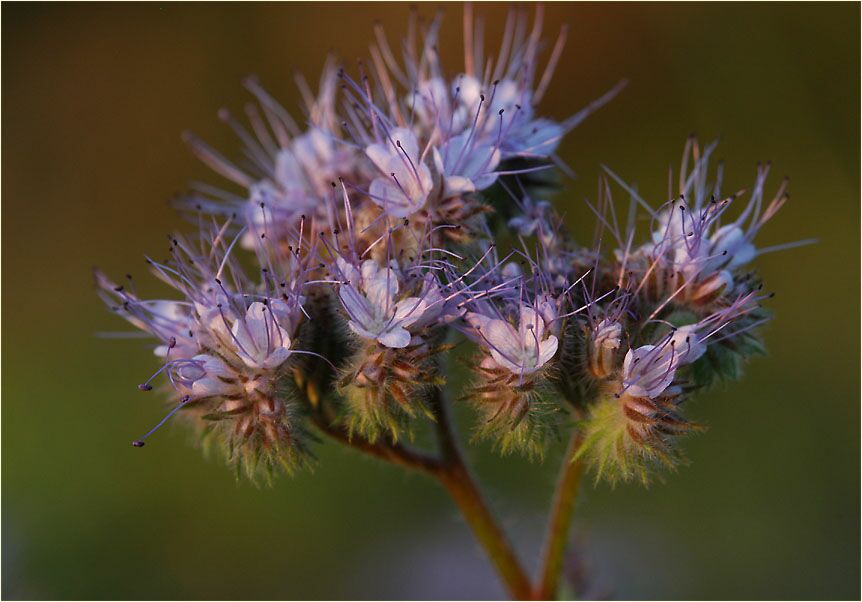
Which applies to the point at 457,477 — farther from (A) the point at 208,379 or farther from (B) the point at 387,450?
(A) the point at 208,379

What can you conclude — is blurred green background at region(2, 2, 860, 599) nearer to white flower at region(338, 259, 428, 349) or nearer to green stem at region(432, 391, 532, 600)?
green stem at region(432, 391, 532, 600)

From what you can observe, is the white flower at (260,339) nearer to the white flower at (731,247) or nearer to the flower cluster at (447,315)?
the flower cluster at (447,315)

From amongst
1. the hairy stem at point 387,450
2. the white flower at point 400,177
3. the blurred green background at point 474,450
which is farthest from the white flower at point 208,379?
the blurred green background at point 474,450

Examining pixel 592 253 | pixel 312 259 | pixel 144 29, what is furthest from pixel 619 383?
pixel 144 29

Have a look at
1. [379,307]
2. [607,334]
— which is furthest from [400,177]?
[607,334]

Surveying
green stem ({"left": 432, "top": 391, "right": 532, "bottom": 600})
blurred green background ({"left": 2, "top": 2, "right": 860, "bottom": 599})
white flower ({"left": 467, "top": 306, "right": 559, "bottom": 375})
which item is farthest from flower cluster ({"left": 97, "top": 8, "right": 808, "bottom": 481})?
blurred green background ({"left": 2, "top": 2, "right": 860, "bottom": 599})
